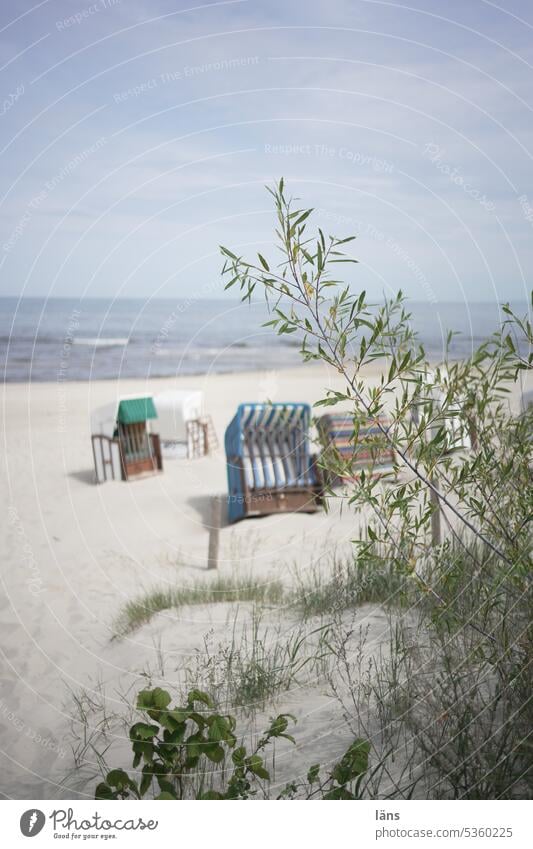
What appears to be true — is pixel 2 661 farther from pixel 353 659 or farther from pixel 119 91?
pixel 119 91

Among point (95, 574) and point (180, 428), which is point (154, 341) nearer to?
point (180, 428)

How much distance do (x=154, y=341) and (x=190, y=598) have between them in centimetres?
1823

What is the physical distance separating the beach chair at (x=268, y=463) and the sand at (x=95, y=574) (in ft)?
0.62

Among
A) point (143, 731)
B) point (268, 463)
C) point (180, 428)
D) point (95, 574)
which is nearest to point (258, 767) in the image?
point (143, 731)

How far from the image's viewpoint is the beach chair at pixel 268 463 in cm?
657

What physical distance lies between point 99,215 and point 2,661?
274cm

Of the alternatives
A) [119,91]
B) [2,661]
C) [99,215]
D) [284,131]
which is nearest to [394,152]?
[284,131]

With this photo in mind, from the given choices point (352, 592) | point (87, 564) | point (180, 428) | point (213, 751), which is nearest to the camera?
point (213, 751)

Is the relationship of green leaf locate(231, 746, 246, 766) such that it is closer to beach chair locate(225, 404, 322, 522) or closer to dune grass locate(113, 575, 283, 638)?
dune grass locate(113, 575, 283, 638)

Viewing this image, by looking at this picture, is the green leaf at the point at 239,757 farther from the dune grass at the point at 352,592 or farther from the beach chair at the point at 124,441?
the beach chair at the point at 124,441

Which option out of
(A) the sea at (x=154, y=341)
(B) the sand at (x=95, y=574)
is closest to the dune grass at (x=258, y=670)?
(B) the sand at (x=95, y=574)

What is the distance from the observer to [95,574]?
5.18 meters

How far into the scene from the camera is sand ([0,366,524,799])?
3.07 metres
